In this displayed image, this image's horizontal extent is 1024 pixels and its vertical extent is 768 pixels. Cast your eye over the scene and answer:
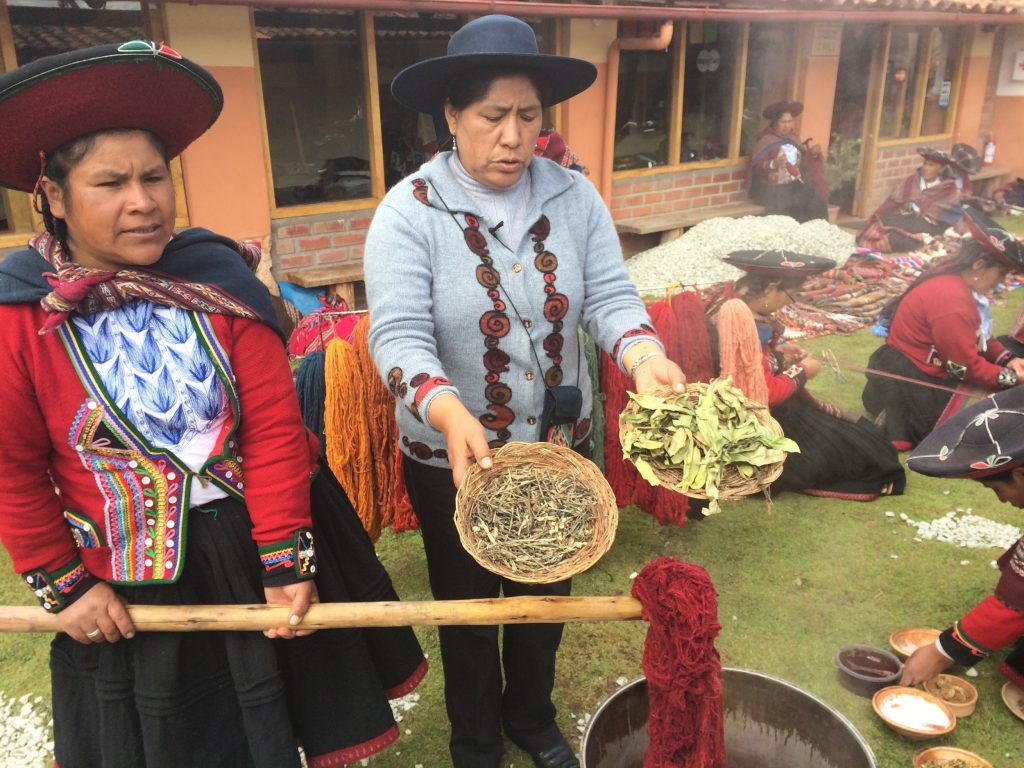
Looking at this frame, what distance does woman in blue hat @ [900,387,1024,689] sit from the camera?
8.87ft

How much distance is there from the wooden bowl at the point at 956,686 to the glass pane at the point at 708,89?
828 cm

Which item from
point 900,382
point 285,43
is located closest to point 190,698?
point 900,382

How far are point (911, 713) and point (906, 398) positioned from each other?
2.84 m

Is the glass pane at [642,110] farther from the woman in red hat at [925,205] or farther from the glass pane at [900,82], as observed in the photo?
the glass pane at [900,82]

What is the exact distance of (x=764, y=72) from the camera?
10.9 metres

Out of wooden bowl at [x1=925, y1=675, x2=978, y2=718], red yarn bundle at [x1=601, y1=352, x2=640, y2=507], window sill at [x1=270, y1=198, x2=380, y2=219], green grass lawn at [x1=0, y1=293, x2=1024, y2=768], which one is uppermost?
window sill at [x1=270, y1=198, x2=380, y2=219]


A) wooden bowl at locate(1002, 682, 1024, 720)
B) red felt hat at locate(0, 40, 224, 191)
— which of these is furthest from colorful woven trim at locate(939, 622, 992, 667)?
red felt hat at locate(0, 40, 224, 191)

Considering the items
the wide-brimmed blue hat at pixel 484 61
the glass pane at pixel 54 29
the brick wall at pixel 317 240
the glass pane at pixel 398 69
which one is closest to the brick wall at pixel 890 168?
the glass pane at pixel 398 69

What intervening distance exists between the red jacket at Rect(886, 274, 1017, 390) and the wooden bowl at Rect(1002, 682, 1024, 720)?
2.34m

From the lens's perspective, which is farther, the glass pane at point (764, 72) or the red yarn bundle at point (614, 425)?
the glass pane at point (764, 72)

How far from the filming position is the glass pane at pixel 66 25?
5992 mm

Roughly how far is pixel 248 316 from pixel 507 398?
77 centimetres

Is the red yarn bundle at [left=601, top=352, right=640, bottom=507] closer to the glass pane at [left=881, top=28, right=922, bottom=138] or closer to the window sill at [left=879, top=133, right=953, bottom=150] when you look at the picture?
the window sill at [left=879, top=133, right=953, bottom=150]

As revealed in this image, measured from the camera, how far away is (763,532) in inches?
172
